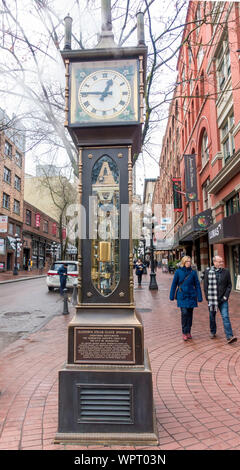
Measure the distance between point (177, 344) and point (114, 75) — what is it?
5.09 m

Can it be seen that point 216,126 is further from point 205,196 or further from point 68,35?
point 68,35

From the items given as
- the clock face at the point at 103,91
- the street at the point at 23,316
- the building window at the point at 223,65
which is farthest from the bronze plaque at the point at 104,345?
the building window at the point at 223,65

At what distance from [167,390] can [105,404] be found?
4.74 feet

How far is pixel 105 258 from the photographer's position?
340cm

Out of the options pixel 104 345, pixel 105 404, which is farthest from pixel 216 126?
pixel 105 404

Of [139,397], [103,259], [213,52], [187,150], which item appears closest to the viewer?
[139,397]

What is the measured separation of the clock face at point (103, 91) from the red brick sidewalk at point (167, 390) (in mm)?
3212

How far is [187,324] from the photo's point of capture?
6.67 metres

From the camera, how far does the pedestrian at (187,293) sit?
21.8ft

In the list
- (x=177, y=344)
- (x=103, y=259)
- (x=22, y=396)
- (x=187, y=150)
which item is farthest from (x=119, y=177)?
(x=187, y=150)

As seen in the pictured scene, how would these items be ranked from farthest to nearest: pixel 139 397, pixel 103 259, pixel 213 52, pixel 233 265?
1. pixel 213 52
2. pixel 233 265
3. pixel 103 259
4. pixel 139 397

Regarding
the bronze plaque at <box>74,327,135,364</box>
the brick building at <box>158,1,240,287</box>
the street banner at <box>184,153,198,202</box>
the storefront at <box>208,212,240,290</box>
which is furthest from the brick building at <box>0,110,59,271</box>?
the bronze plaque at <box>74,327,135,364</box>

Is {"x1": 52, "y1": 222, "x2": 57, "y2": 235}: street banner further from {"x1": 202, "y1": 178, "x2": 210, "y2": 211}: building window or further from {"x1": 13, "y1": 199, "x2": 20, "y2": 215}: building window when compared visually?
{"x1": 202, "y1": 178, "x2": 210, "y2": 211}: building window

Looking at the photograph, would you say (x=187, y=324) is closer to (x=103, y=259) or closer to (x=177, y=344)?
(x=177, y=344)
